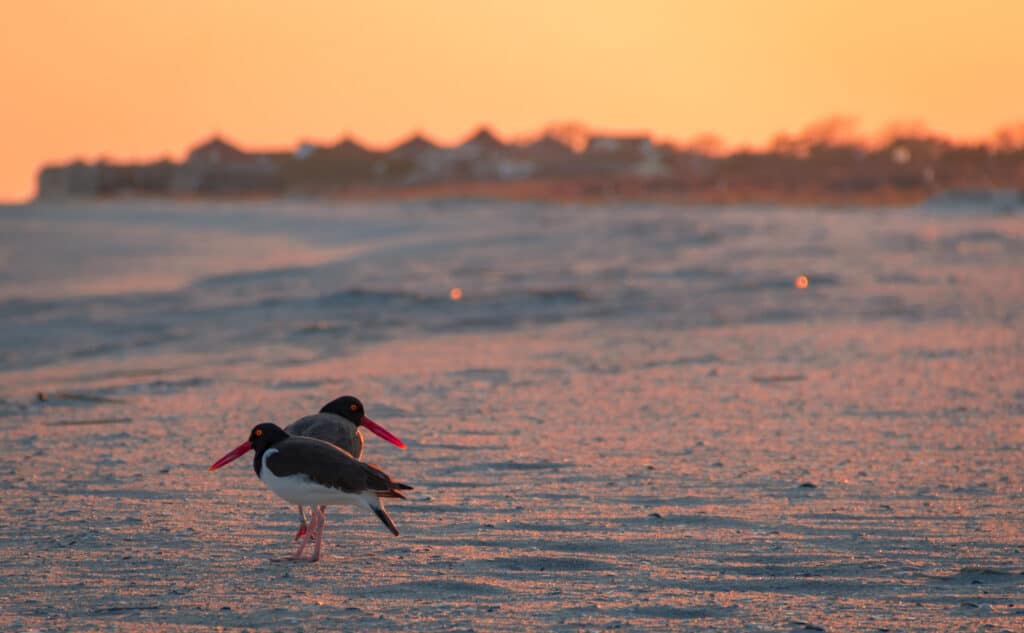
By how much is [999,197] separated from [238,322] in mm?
24781

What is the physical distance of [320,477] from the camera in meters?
6.78

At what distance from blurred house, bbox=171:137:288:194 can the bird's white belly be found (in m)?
70.5

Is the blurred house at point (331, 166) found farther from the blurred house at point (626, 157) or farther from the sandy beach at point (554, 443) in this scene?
the sandy beach at point (554, 443)

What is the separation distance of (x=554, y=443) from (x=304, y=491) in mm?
3621

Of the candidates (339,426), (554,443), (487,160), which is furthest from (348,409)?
(487,160)

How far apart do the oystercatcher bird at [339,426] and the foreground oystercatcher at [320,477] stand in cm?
62

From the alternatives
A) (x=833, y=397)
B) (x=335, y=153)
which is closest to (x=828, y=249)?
(x=833, y=397)

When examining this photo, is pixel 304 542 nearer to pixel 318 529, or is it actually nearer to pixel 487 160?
pixel 318 529

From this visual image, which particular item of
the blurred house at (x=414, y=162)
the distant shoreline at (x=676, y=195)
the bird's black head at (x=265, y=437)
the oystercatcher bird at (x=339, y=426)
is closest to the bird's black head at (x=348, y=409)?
the oystercatcher bird at (x=339, y=426)

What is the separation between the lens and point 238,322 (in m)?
19.3

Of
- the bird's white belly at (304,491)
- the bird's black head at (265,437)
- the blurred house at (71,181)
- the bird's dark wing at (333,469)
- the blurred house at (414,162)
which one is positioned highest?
the blurred house at (414,162)

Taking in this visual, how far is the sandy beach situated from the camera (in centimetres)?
647

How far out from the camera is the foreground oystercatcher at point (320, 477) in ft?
22.1

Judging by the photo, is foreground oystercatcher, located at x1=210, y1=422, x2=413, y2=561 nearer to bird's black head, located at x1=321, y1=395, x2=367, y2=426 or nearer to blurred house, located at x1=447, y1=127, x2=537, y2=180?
bird's black head, located at x1=321, y1=395, x2=367, y2=426
